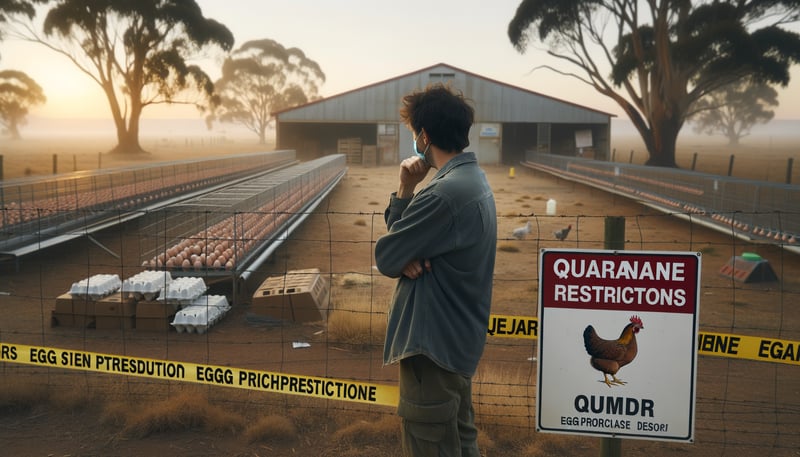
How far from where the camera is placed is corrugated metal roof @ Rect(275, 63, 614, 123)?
43344 mm

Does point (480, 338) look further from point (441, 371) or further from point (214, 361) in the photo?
point (214, 361)

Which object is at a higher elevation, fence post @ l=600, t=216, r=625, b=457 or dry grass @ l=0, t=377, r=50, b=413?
fence post @ l=600, t=216, r=625, b=457

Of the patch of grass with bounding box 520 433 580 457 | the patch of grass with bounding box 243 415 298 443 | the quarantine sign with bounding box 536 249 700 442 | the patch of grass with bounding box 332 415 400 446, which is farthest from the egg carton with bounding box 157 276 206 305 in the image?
the quarantine sign with bounding box 536 249 700 442

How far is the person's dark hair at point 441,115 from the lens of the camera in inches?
105

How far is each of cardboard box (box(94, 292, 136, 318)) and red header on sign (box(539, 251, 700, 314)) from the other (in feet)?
21.0

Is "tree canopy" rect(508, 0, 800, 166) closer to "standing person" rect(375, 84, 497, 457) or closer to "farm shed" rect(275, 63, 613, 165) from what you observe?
"farm shed" rect(275, 63, 613, 165)

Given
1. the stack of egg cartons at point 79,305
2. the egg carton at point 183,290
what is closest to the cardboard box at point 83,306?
the stack of egg cartons at point 79,305

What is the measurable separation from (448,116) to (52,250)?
13199mm

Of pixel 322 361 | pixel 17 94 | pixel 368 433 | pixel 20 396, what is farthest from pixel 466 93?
pixel 17 94

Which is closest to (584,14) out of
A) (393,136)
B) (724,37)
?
(724,37)

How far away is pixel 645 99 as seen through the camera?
36.1 meters

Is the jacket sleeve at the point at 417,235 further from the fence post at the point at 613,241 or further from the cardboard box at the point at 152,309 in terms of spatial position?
the cardboard box at the point at 152,309

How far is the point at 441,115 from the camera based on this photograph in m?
2.67

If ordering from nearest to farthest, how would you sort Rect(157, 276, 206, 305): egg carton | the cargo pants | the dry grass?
1. the cargo pants
2. the dry grass
3. Rect(157, 276, 206, 305): egg carton
